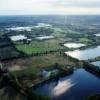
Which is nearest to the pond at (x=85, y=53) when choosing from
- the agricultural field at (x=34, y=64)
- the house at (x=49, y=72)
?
the agricultural field at (x=34, y=64)

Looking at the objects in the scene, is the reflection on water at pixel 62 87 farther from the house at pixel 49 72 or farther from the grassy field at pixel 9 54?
the grassy field at pixel 9 54

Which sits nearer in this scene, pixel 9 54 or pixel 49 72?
pixel 49 72

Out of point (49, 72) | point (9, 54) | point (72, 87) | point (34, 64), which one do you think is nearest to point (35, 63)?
point (34, 64)

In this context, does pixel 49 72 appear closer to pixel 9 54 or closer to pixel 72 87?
pixel 72 87

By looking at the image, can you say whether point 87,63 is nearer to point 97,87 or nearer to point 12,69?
point 97,87

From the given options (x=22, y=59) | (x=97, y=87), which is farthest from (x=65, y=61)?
(x=97, y=87)

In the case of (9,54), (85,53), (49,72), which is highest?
(49,72)
